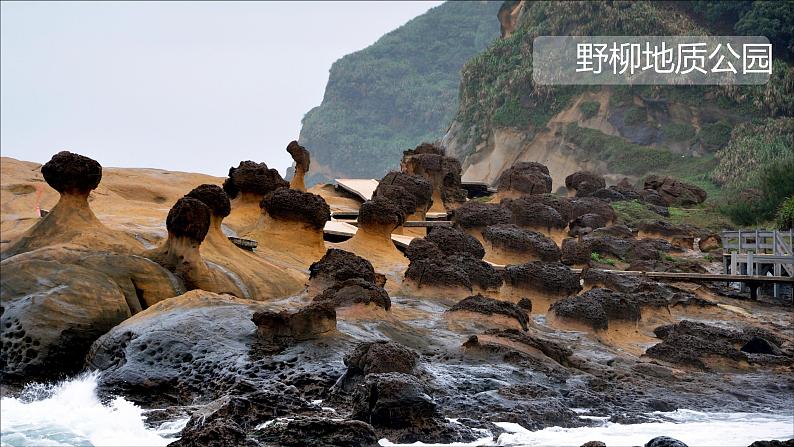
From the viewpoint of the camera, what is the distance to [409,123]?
9194 cm

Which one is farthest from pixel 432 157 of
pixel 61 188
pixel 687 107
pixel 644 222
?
pixel 687 107

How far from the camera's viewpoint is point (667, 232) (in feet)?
81.3

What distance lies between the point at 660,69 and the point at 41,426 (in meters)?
39.0

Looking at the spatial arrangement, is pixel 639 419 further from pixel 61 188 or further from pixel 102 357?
pixel 61 188

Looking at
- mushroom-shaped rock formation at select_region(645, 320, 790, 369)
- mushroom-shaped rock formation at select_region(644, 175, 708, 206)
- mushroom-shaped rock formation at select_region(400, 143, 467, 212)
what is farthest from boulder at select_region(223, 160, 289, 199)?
mushroom-shaped rock formation at select_region(644, 175, 708, 206)

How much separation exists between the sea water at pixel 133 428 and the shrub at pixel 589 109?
3726cm

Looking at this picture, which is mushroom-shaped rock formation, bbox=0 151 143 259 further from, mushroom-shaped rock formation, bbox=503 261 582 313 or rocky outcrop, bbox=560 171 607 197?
rocky outcrop, bbox=560 171 607 197

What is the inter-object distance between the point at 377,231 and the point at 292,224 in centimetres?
187

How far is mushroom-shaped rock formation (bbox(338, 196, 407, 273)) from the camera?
1630 centimetres

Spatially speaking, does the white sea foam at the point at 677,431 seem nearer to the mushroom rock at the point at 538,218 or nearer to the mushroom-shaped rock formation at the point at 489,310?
the mushroom-shaped rock formation at the point at 489,310

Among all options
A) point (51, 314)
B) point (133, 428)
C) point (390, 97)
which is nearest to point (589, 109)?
point (51, 314)

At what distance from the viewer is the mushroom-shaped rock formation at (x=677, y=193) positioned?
3147 cm

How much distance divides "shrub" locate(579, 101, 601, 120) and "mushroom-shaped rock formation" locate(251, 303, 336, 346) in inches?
1494

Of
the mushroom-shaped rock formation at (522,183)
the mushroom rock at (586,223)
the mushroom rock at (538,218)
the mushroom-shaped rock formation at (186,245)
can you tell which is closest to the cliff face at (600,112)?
the mushroom-shaped rock formation at (522,183)
